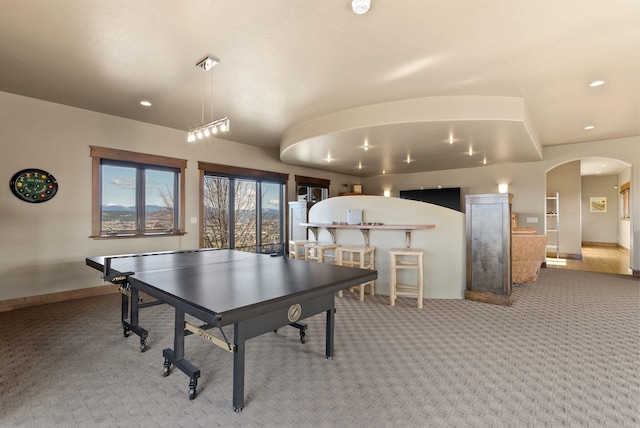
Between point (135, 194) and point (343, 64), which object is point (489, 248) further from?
point (135, 194)

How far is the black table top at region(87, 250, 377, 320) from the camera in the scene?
171 cm

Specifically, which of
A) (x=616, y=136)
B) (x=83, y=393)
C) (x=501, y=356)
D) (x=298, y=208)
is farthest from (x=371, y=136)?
(x=616, y=136)

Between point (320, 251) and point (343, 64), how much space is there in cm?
283

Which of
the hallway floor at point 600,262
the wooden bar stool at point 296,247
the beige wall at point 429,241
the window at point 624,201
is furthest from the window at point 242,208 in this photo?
the window at point 624,201

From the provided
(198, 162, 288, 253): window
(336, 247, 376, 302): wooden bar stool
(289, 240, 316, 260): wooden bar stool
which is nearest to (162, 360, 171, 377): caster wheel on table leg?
(336, 247, 376, 302): wooden bar stool

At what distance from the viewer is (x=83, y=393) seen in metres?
2.15

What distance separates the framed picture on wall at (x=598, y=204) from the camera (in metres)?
11.1

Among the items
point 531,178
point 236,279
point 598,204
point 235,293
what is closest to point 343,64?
point 236,279

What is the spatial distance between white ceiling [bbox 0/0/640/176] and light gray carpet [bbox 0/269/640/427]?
2.76m

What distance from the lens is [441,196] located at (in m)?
8.84

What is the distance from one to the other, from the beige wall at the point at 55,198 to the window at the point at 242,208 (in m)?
1.15

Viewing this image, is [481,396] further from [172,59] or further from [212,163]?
[212,163]

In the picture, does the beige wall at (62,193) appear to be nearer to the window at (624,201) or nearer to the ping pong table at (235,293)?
the ping pong table at (235,293)

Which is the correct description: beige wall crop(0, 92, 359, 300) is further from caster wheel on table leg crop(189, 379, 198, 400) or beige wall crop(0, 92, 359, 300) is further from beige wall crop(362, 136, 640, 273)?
beige wall crop(362, 136, 640, 273)
